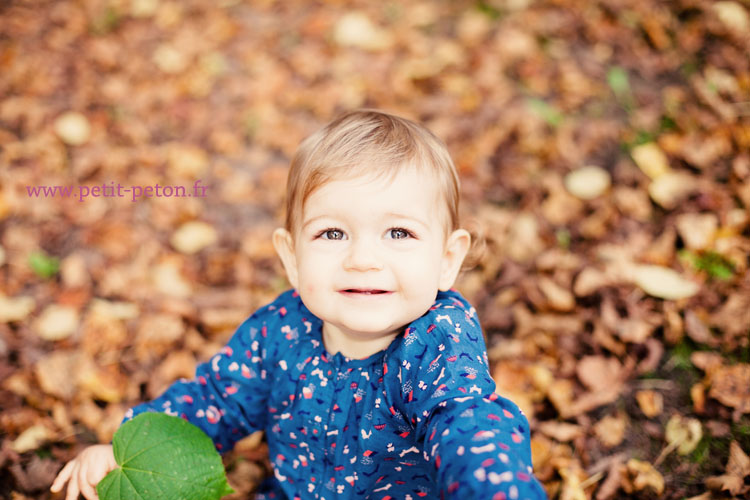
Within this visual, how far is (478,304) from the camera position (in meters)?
2.60

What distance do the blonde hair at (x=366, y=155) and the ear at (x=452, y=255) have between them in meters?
0.05

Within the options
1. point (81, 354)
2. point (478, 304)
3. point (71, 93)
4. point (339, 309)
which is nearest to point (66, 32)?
point (71, 93)

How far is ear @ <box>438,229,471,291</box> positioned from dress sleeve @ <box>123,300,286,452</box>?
50 centimetres

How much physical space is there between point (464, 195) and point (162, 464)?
200cm

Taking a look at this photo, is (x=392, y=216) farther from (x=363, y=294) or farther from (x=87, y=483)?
(x=87, y=483)

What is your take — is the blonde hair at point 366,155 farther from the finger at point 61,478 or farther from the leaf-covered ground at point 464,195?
the finger at point 61,478

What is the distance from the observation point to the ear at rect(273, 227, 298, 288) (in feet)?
5.37

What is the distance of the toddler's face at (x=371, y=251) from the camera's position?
1410 mm

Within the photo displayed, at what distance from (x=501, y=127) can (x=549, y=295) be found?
1.15 meters

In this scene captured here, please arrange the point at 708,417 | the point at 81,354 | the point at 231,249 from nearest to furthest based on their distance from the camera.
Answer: the point at 708,417, the point at 81,354, the point at 231,249

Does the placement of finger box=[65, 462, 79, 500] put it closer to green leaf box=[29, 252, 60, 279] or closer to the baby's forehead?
the baby's forehead

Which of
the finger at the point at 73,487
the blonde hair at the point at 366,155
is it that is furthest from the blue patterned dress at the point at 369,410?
the blonde hair at the point at 366,155

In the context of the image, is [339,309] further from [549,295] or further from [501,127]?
[501,127]

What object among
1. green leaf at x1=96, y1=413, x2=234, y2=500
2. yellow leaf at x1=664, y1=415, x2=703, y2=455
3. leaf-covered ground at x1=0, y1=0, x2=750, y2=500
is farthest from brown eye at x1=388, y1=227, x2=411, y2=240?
yellow leaf at x1=664, y1=415, x2=703, y2=455
